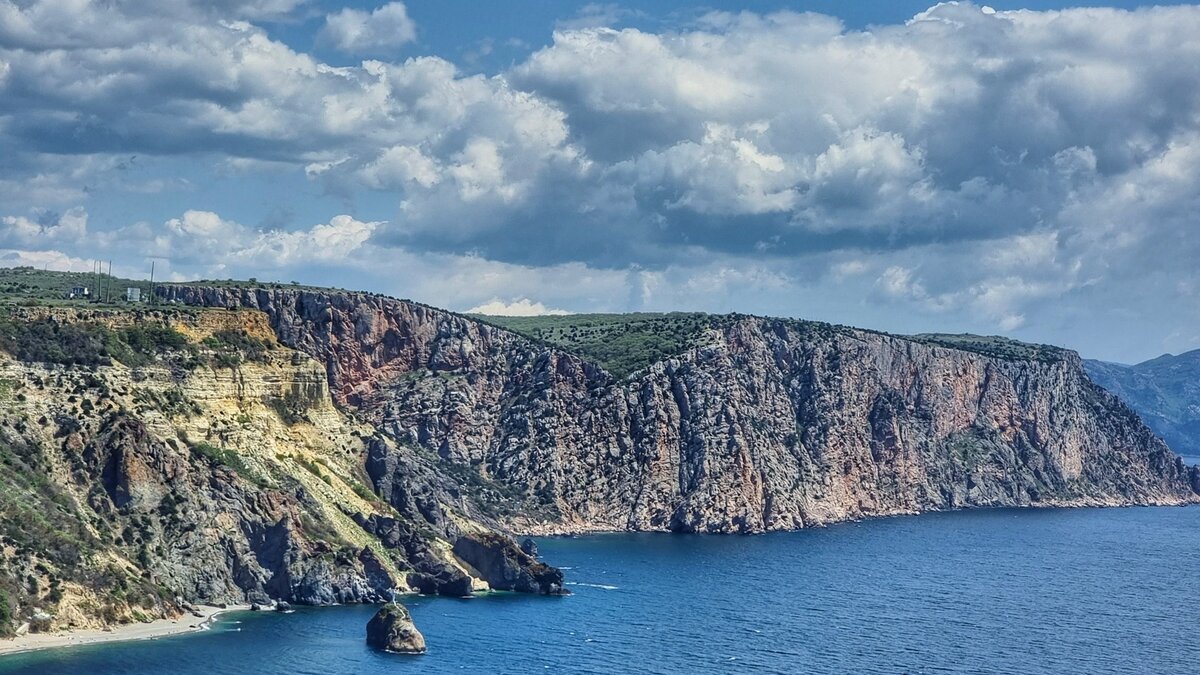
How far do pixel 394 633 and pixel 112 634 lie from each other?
27.3 meters

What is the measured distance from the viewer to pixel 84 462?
184875 millimetres

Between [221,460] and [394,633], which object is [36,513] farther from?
[394,633]

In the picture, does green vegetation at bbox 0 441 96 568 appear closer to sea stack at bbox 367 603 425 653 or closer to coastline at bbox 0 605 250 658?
coastline at bbox 0 605 250 658

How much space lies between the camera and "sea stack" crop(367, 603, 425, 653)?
165750mm

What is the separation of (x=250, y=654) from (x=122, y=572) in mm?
21583

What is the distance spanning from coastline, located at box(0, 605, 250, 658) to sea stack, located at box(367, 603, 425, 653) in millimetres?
17519

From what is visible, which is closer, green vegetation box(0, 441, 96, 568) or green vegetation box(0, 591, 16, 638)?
green vegetation box(0, 591, 16, 638)

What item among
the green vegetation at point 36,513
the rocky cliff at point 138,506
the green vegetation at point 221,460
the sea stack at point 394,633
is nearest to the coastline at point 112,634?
the rocky cliff at point 138,506

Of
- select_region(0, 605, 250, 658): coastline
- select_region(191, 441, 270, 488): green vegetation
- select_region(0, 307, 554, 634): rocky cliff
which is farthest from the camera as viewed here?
select_region(191, 441, 270, 488): green vegetation

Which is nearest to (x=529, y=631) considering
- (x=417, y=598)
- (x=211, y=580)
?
(x=417, y=598)

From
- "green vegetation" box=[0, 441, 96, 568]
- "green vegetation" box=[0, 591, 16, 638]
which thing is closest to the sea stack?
"green vegetation" box=[0, 441, 96, 568]

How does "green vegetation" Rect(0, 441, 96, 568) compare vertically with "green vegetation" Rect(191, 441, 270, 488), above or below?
below

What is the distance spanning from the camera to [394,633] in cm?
16612

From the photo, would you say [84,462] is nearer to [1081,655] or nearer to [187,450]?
[187,450]
